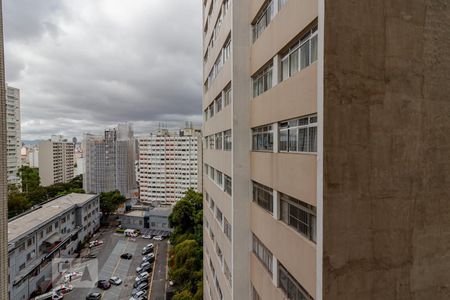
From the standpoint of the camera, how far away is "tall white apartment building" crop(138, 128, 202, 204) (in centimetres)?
5875

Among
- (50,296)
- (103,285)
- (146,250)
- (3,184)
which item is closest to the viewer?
(3,184)

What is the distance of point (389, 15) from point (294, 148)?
101 inches

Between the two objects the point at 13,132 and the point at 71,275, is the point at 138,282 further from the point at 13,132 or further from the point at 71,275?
the point at 13,132

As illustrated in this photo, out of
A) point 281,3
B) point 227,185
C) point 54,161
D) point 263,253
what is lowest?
point 54,161

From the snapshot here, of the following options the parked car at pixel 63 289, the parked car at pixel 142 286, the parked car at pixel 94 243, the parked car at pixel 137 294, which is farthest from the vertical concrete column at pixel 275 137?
the parked car at pixel 94 243

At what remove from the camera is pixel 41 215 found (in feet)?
97.5

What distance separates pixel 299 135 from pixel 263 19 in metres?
3.85

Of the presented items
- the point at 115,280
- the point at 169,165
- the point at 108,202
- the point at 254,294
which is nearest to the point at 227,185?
the point at 254,294

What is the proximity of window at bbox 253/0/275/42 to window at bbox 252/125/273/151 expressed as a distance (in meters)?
2.66

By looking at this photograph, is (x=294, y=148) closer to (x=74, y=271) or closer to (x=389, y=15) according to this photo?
(x=389, y=15)

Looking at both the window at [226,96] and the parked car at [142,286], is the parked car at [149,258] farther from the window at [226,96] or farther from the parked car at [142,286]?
the window at [226,96]

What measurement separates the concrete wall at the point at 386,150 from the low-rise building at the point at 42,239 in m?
29.1

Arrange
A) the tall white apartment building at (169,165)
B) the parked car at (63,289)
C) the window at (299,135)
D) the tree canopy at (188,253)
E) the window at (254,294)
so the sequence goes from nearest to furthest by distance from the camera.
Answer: the window at (299,135) < the window at (254,294) < the tree canopy at (188,253) < the parked car at (63,289) < the tall white apartment building at (169,165)

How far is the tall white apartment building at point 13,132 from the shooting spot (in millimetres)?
55750
